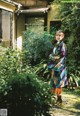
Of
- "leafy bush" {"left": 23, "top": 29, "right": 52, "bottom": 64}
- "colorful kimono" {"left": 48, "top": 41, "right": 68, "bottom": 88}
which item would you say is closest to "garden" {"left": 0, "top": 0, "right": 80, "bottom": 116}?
"leafy bush" {"left": 23, "top": 29, "right": 52, "bottom": 64}

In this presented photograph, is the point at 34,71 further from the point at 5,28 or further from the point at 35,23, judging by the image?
the point at 35,23

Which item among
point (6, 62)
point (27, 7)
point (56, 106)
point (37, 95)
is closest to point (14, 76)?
point (37, 95)

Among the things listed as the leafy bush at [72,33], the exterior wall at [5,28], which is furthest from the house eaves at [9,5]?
the leafy bush at [72,33]

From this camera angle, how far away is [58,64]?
351 inches

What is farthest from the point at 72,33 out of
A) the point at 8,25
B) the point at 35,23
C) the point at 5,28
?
the point at 35,23

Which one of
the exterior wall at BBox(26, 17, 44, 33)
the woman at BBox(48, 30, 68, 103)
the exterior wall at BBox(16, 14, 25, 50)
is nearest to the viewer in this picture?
the woman at BBox(48, 30, 68, 103)

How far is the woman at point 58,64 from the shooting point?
29.1 feet

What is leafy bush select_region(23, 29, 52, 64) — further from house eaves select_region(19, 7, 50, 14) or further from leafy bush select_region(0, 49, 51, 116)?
leafy bush select_region(0, 49, 51, 116)

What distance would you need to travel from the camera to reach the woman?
29.1 feet

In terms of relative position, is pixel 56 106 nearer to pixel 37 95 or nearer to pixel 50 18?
pixel 37 95

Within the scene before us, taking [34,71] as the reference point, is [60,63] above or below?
above

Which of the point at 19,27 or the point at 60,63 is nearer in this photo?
the point at 60,63

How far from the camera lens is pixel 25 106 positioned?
5926 mm

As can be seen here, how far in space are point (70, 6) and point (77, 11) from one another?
2.66 ft
